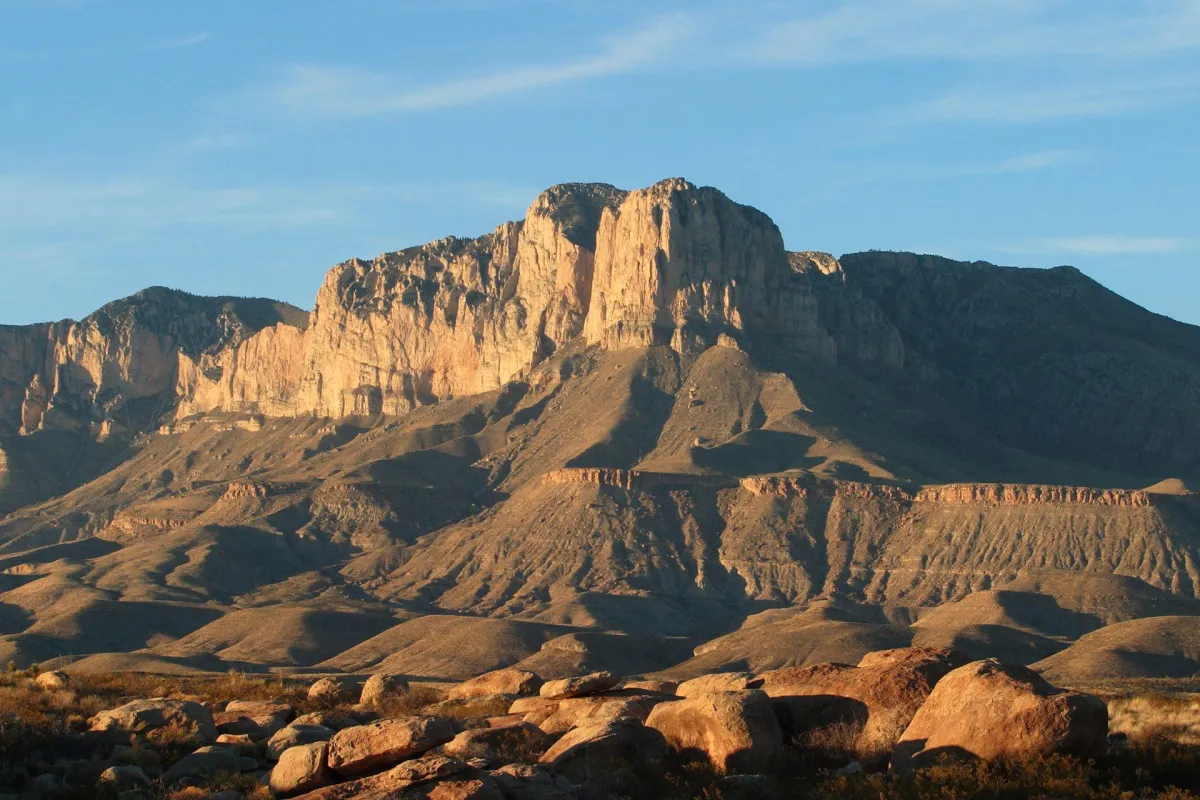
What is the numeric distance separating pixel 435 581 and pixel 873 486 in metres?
42.3

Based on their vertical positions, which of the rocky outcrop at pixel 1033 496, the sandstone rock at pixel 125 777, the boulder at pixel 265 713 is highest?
the rocky outcrop at pixel 1033 496

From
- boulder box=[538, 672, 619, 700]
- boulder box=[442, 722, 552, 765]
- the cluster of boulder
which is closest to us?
the cluster of boulder

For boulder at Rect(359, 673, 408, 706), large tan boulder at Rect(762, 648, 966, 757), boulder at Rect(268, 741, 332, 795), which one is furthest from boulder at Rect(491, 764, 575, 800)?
boulder at Rect(359, 673, 408, 706)

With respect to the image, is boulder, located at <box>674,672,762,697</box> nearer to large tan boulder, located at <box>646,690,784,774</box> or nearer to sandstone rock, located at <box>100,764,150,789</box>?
large tan boulder, located at <box>646,690,784,774</box>

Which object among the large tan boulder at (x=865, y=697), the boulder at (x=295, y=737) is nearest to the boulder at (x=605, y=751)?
the large tan boulder at (x=865, y=697)

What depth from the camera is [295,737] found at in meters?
37.0

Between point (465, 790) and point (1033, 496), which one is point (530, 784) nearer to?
point (465, 790)

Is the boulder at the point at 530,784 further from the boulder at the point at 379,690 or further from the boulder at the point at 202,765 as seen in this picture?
the boulder at the point at 379,690

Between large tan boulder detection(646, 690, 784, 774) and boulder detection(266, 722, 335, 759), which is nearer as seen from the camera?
large tan boulder detection(646, 690, 784, 774)

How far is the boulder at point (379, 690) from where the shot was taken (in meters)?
44.8

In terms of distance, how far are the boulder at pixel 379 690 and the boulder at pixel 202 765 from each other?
27.9 feet

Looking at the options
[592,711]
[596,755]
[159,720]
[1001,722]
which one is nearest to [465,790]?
[596,755]

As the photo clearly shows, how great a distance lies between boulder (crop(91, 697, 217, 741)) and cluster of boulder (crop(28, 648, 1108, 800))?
0.11ft

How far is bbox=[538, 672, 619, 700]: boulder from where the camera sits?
4119cm
